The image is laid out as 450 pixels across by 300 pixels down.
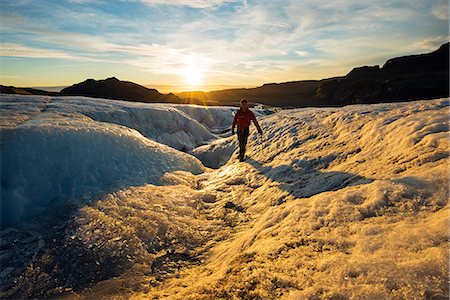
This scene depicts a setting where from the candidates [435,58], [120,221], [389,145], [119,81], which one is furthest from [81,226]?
[435,58]

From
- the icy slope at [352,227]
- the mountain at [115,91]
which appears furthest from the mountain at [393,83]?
the icy slope at [352,227]

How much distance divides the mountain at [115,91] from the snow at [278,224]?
151 ft

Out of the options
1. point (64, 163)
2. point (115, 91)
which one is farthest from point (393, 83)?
point (64, 163)

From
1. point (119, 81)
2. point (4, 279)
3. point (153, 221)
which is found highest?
point (119, 81)

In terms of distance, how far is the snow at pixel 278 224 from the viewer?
110 inches

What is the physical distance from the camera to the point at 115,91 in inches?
2181

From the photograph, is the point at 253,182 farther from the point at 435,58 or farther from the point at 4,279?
the point at 435,58

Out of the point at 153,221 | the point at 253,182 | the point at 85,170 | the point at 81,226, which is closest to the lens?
the point at 81,226

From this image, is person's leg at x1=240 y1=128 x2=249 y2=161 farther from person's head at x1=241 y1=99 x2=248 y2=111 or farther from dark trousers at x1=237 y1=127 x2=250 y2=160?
person's head at x1=241 y1=99 x2=248 y2=111

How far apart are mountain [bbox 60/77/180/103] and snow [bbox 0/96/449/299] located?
151ft

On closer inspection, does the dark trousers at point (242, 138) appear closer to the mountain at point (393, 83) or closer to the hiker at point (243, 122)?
the hiker at point (243, 122)

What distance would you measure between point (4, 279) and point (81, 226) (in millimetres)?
1359

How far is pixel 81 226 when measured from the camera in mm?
5336

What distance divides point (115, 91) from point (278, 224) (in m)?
57.5
